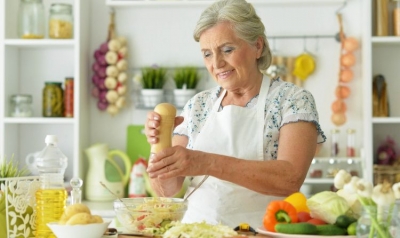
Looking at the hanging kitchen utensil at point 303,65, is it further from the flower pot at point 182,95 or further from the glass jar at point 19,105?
the glass jar at point 19,105

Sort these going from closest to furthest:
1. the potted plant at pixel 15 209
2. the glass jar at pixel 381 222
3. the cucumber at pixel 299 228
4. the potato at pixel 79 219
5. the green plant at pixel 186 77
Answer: the glass jar at pixel 381 222, the cucumber at pixel 299 228, the potato at pixel 79 219, the potted plant at pixel 15 209, the green plant at pixel 186 77

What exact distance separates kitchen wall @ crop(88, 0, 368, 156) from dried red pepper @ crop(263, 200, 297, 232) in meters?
2.10

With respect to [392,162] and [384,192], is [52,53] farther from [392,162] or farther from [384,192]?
[384,192]

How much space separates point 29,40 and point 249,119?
1689mm

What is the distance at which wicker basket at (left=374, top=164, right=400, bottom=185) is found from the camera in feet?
11.3

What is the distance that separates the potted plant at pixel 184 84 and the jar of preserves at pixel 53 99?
0.59m

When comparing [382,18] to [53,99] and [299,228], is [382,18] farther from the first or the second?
[299,228]

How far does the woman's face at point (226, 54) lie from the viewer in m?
2.23

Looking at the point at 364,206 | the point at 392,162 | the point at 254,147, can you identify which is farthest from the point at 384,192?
the point at 392,162

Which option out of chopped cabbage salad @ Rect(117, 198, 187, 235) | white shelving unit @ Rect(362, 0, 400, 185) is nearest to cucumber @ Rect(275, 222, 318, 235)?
chopped cabbage salad @ Rect(117, 198, 187, 235)

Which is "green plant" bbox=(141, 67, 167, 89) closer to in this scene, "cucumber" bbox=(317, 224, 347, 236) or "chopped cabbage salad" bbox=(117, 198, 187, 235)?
"chopped cabbage salad" bbox=(117, 198, 187, 235)

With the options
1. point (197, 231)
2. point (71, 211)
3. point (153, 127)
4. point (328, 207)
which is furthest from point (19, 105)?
point (328, 207)

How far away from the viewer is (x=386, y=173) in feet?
11.3

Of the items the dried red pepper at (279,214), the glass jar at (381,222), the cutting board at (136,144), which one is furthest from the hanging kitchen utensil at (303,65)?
the glass jar at (381,222)
